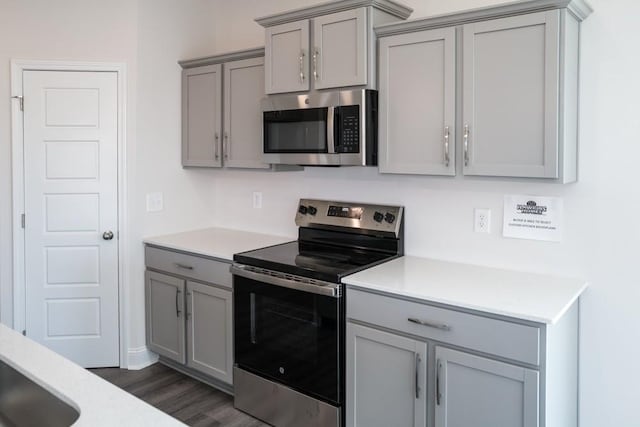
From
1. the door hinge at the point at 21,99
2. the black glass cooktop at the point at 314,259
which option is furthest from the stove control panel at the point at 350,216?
the door hinge at the point at 21,99

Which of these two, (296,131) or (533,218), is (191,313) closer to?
(296,131)

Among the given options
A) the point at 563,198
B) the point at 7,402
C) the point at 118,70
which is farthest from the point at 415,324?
the point at 118,70

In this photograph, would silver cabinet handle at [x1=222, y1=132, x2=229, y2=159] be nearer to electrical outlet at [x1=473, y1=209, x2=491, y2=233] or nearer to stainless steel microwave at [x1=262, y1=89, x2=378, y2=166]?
stainless steel microwave at [x1=262, y1=89, x2=378, y2=166]

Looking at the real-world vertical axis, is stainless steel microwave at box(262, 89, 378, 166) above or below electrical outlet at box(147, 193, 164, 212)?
above

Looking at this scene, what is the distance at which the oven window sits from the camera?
9.34ft

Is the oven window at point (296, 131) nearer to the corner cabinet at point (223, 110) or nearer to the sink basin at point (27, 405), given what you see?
the corner cabinet at point (223, 110)

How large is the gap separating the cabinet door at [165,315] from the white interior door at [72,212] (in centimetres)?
24

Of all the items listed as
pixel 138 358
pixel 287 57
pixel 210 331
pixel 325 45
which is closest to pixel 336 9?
pixel 325 45

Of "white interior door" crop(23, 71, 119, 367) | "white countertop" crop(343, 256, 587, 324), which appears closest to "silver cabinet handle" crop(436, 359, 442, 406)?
"white countertop" crop(343, 256, 587, 324)

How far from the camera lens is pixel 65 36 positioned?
348 cm

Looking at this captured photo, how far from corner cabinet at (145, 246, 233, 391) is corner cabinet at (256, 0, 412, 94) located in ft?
3.71

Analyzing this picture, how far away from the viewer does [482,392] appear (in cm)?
212

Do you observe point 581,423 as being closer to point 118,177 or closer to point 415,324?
point 415,324

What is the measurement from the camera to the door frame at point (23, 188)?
344 cm
